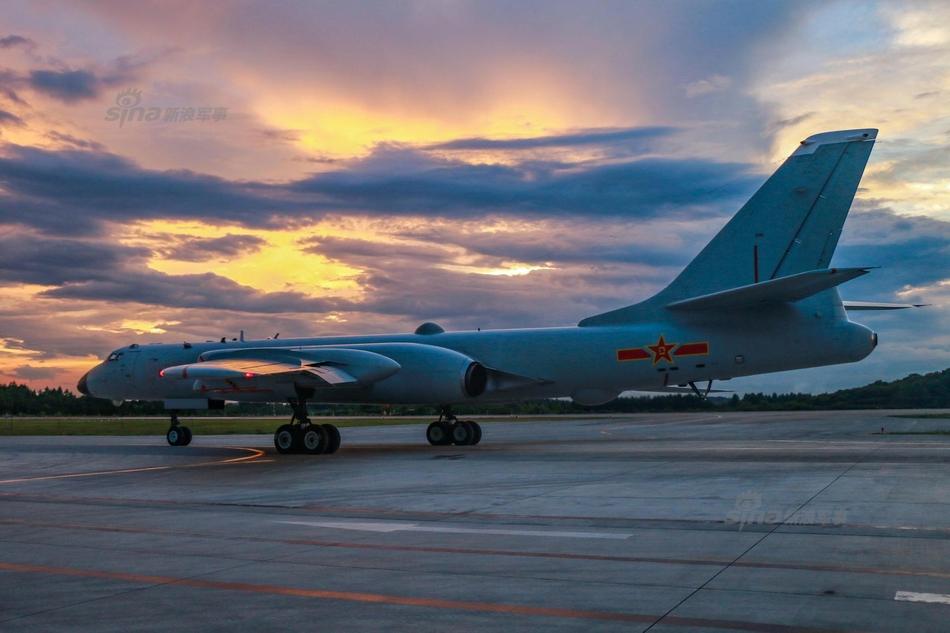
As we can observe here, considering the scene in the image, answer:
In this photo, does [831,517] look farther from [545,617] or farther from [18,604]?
[18,604]

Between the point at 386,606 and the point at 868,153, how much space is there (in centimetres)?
2026

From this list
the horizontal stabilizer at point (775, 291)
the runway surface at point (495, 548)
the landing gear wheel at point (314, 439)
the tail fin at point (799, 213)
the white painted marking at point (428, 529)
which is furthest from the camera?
the landing gear wheel at point (314, 439)

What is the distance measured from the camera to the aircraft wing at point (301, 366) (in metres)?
24.8

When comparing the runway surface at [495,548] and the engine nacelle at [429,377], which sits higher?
the engine nacelle at [429,377]

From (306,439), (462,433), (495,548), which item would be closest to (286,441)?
(306,439)

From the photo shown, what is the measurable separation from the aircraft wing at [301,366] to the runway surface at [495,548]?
19.4 feet

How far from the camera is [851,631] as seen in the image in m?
5.88

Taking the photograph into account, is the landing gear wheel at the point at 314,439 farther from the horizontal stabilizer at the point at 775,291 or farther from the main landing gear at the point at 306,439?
the horizontal stabilizer at the point at 775,291

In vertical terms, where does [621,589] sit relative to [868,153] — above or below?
below

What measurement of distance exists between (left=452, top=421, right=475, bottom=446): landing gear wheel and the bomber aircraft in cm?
4

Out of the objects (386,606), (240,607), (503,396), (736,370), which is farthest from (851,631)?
(503,396)

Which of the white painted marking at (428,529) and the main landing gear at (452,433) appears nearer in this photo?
the white painted marking at (428,529)

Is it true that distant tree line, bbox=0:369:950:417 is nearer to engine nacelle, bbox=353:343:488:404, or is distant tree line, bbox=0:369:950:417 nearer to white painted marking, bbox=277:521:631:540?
engine nacelle, bbox=353:343:488:404

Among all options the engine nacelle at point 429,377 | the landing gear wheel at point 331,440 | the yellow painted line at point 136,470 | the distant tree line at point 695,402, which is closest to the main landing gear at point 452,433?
the engine nacelle at point 429,377
